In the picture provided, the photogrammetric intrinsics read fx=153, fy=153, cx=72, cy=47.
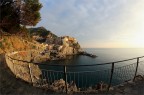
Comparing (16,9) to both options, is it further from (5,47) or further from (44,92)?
(44,92)

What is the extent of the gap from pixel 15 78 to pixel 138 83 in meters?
7.11

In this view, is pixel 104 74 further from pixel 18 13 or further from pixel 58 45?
pixel 58 45

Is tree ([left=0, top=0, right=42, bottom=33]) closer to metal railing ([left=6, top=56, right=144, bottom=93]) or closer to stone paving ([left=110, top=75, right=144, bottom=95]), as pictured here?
metal railing ([left=6, top=56, right=144, bottom=93])

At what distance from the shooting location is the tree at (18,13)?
21594mm

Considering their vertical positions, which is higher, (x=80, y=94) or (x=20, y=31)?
(x=20, y=31)

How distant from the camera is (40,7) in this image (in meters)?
24.8

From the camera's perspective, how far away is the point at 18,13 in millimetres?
23281

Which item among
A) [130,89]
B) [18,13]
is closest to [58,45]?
[18,13]

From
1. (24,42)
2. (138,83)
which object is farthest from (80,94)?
(24,42)

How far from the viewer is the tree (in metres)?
21.6

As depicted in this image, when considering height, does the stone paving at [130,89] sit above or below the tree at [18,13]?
below

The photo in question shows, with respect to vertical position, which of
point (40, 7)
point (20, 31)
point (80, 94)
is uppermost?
point (40, 7)

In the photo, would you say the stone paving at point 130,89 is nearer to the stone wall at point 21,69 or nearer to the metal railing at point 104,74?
the metal railing at point 104,74

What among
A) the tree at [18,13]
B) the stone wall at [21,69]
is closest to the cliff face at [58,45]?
the tree at [18,13]
